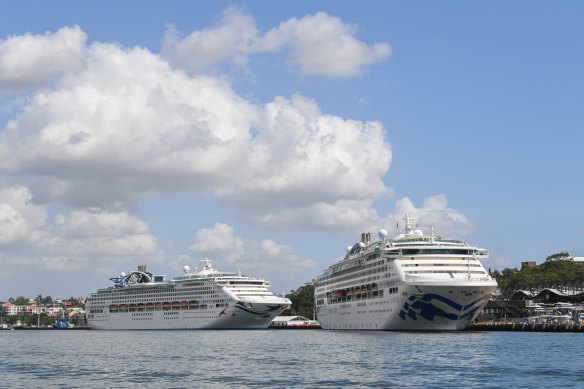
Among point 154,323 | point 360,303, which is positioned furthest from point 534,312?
point 154,323

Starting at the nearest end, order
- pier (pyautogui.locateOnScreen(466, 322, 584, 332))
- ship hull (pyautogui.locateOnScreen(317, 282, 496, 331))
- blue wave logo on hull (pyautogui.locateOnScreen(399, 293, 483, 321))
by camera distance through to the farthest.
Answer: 1. ship hull (pyautogui.locateOnScreen(317, 282, 496, 331))
2. blue wave logo on hull (pyautogui.locateOnScreen(399, 293, 483, 321))
3. pier (pyautogui.locateOnScreen(466, 322, 584, 332))

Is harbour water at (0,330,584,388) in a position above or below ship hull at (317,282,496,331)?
below

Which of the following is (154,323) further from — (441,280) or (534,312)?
(441,280)

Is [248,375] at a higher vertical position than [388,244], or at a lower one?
lower

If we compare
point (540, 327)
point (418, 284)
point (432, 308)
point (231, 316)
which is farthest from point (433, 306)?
point (231, 316)

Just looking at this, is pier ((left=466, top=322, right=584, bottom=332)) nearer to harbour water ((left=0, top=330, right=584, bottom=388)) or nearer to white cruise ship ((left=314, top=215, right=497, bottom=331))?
white cruise ship ((left=314, top=215, right=497, bottom=331))

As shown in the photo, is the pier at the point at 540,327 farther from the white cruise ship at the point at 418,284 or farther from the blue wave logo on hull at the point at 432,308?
the blue wave logo on hull at the point at 432,308

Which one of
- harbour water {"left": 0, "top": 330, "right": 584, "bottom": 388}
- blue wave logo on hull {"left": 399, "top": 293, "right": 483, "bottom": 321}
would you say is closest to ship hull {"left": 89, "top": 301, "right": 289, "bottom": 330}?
blue wave logo on hull {"left": 399, "top": 293, "right": 483, "bottom": 321}

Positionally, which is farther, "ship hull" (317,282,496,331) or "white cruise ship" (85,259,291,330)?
"white cruise ship" (85,259,291,330)

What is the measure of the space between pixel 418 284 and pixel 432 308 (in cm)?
365

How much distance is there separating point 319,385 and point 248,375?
8722mm

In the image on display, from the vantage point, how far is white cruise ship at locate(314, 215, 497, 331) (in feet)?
308

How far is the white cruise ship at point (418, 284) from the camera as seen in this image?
9394 centimetres

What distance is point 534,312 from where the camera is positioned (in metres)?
170
